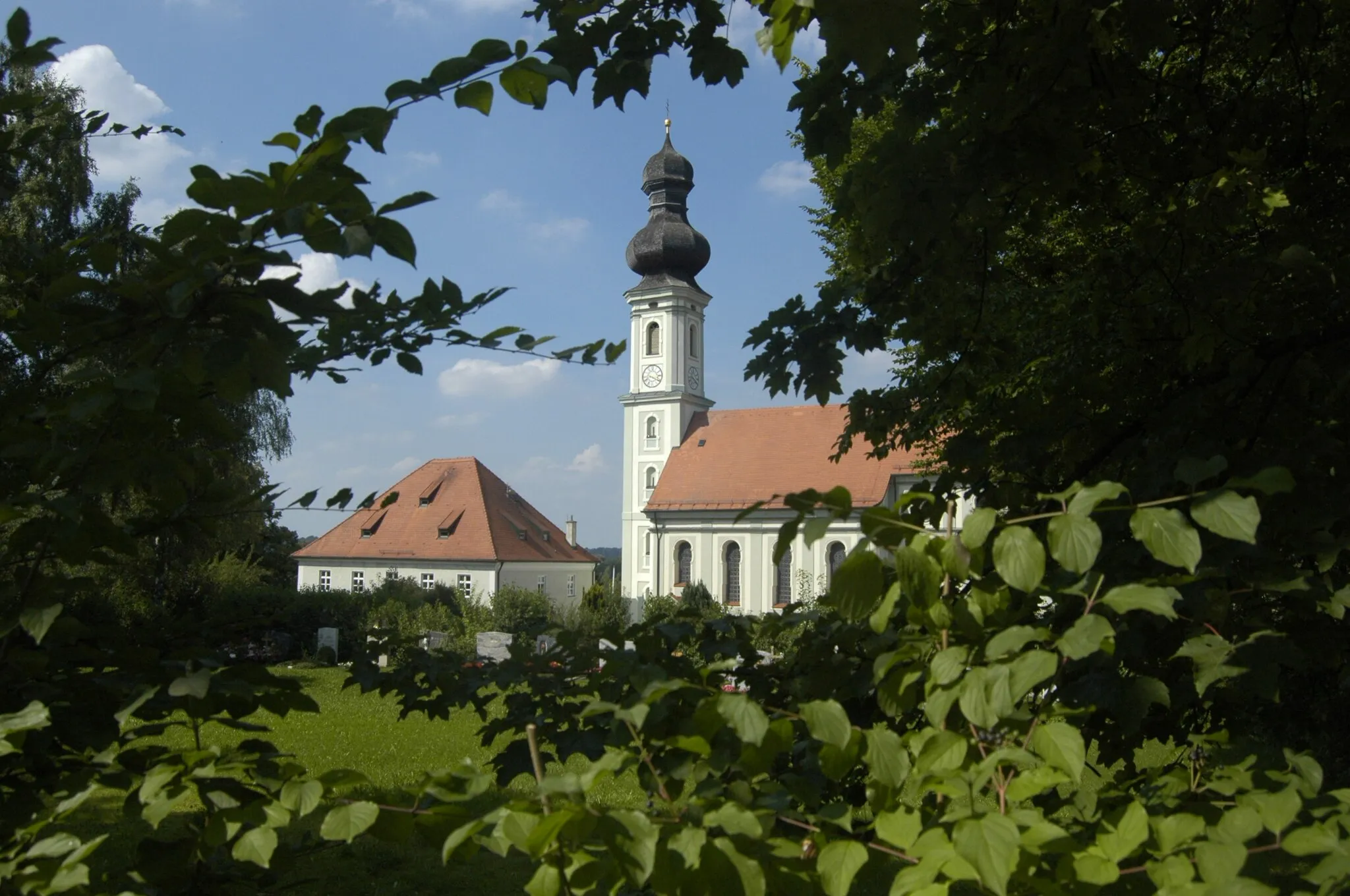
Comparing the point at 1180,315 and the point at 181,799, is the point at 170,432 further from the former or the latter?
the point at 1180,315

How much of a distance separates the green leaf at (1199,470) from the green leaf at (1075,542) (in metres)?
0.23

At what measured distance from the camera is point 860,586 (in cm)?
141

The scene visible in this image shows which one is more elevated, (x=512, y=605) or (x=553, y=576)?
(x=553, y=576)

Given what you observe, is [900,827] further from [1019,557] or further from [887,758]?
[1019,557]

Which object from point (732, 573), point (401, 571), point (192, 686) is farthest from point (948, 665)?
point (732, 573)

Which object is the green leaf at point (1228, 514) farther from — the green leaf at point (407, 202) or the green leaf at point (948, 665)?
the green leaf at point (407, 202)

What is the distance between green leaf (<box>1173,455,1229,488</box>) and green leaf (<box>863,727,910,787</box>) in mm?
539

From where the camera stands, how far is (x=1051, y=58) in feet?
10.7

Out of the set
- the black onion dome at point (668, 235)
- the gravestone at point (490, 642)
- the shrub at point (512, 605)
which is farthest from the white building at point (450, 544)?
the gravestone at point (490, 642)

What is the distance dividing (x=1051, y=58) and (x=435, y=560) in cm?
4214

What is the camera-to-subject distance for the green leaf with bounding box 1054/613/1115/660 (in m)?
1.29

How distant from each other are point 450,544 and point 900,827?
43.4 metres

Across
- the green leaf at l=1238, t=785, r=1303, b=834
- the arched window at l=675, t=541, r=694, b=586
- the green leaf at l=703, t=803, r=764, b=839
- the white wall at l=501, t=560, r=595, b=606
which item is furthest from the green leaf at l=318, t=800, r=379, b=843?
the arched window at l=675, t=541, r=694, b=586

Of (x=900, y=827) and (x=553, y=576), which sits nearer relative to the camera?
(x=900, y=827)
